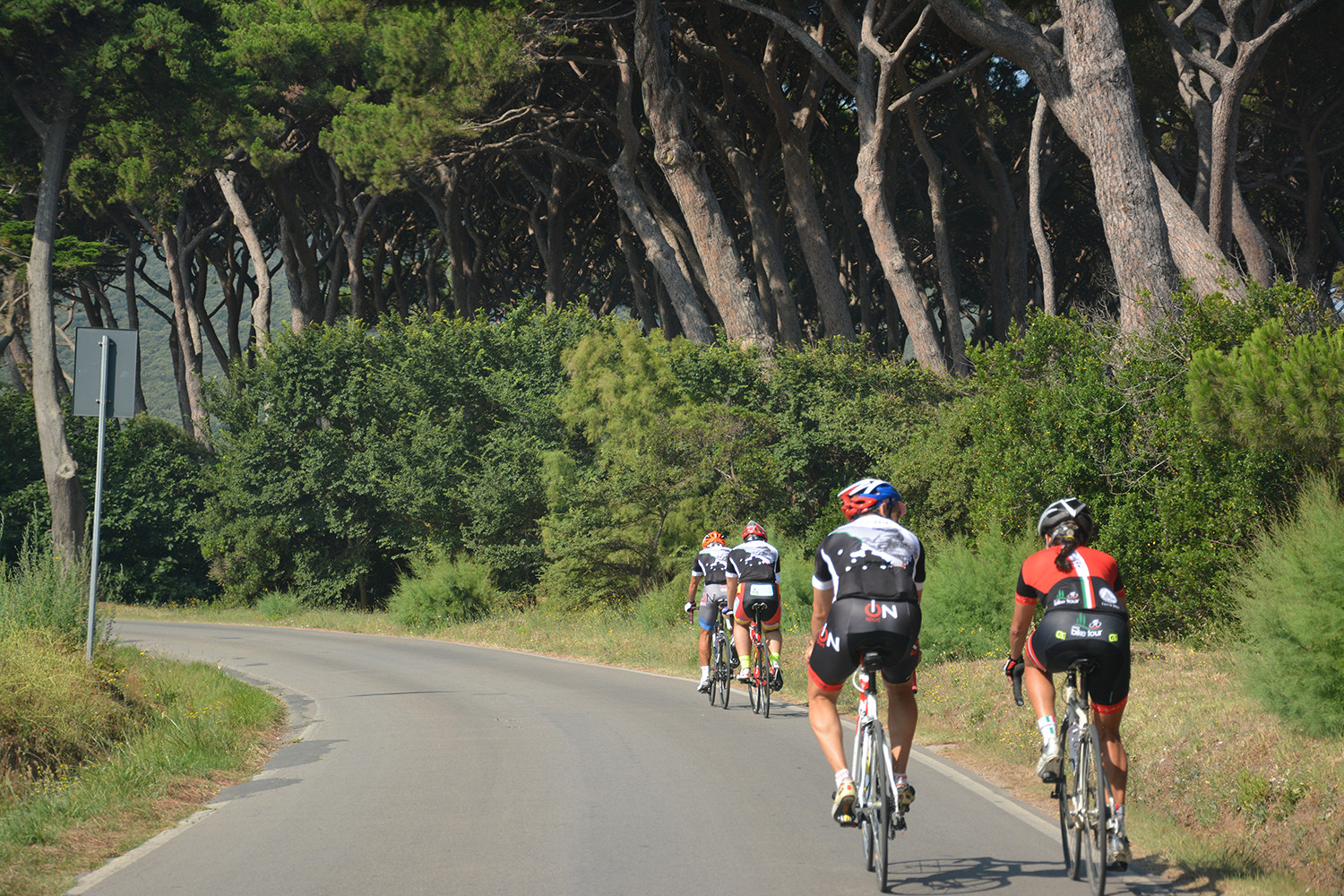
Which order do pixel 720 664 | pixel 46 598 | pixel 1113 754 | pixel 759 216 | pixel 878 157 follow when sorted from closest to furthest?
pixel 1113 754
pixel 46 598
pixel 720 664
pixel 878 157
pixel 759 216

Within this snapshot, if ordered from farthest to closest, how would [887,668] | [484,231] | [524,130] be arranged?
[484,231]
[524,130]
[887,668]

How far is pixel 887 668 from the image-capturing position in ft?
19.5

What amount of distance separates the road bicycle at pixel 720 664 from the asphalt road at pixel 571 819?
0.23 meters

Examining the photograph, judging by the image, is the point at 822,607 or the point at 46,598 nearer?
the point at 822,607

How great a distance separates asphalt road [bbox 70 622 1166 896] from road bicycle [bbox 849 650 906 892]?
0.30 meters

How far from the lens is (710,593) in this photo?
1343 centimetres

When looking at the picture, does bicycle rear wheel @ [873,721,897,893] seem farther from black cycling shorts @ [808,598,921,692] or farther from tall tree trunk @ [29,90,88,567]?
tall tree trunk @ [29,90,88,567]

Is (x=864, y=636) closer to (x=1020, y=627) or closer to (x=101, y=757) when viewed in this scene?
(x=1020, y=627)

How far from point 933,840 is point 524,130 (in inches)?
1039

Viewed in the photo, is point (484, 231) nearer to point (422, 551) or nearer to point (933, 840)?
point (422, 551)

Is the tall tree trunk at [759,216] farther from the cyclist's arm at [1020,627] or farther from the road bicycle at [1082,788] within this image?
the road bicycle at [1082,788]

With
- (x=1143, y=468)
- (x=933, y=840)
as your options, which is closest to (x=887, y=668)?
(x=933, y=840)

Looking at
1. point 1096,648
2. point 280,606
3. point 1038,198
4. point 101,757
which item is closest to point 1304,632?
point 1096,648

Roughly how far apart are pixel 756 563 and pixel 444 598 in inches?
681
